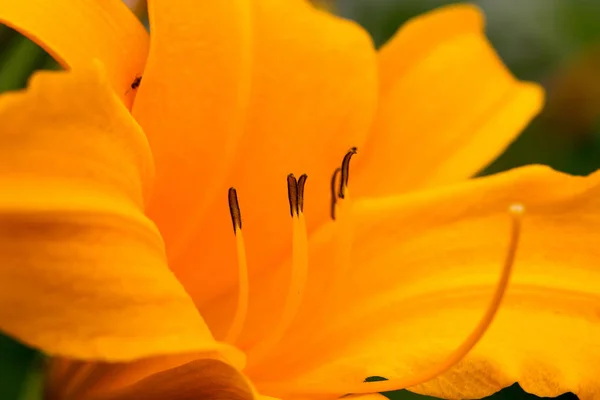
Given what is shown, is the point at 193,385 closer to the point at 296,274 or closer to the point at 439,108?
the point at 296,274

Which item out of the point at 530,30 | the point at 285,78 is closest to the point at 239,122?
the point at 285,78

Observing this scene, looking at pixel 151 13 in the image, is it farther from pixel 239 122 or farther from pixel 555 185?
pixel 555 185

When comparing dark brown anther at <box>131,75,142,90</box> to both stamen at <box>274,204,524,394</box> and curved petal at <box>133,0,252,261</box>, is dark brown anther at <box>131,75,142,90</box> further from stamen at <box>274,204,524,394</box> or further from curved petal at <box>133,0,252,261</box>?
stamen at <box>274,204,524,394</box>

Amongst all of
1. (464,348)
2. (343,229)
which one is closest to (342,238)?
(343,229)

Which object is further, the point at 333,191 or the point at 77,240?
the point at 333,191

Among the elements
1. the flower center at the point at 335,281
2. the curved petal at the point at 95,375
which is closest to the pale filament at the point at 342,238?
the flower center at the point at 335,281

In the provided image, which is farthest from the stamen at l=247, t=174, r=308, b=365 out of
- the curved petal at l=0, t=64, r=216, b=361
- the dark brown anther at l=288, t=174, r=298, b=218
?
the curved petal at l=0, t=64, r=216, b=361
